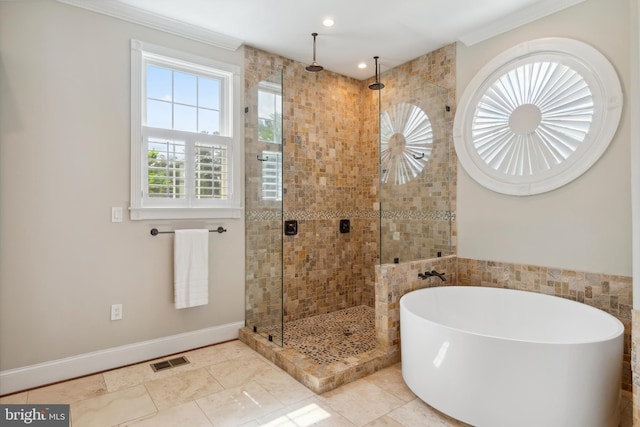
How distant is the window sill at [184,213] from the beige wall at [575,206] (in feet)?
7.05

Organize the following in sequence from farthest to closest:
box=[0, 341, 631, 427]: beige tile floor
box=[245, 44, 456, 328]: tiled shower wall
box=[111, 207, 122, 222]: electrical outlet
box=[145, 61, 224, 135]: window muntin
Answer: box=[245, 44, 456, 328]: tiled shower wall, box=[145, 61, 224, 135]: window muntin, box=[111, 207, 122, 222]: electrical outlet, box=[0, 341, 631, 427]: beige tile floor

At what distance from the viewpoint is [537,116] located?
105 inches

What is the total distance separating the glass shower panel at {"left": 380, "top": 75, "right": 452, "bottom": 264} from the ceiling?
17.1 inches

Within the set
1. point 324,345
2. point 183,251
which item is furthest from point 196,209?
point 324,345

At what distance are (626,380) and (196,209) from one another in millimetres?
3338

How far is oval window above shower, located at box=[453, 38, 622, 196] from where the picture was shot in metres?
2.40

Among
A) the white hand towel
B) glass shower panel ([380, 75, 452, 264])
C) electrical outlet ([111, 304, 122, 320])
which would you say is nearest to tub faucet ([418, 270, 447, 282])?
glass shower panel ([380, 75, 452, 264])

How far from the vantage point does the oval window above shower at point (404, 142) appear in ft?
9.56

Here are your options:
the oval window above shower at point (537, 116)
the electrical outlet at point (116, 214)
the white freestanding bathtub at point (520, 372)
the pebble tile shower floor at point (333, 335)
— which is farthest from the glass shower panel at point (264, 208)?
the oval window above shower at point (537, 116)

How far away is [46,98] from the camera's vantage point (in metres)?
2.40

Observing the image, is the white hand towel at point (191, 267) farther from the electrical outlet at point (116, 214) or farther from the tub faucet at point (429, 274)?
the tub faucet at point (429, 274)

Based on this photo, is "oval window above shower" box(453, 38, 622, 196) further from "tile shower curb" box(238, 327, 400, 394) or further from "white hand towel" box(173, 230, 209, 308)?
"white hand towel" box(173, 230, 209, 308)

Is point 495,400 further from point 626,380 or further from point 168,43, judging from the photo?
point 168,43

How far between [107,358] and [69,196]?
4.03ft
